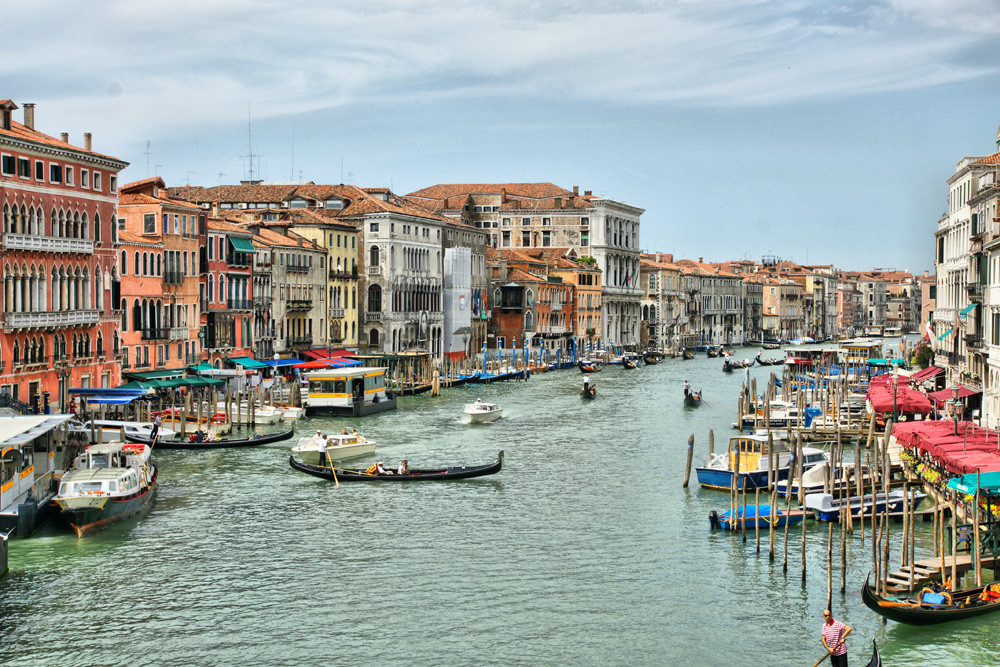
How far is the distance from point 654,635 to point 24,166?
796 inches

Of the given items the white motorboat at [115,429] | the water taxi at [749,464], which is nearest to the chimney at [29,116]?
the white motorboat at [115,429]

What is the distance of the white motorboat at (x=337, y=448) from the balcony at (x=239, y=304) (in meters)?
15.3

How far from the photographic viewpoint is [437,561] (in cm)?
1808

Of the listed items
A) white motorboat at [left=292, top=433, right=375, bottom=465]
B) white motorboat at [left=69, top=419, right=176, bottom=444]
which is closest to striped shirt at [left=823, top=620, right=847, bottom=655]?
white motorboat at [left=292, top=433, right=375, bottom=465]

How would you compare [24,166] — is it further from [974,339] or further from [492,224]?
[492,224]

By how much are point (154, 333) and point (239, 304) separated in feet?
17.7

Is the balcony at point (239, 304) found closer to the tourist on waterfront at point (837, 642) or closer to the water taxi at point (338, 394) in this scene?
the water taxi at point (338, 394)

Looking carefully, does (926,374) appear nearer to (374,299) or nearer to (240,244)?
(240,244)

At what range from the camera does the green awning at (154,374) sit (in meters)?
34.2

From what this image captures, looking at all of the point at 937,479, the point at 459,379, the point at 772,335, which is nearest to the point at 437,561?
the point at 937,479

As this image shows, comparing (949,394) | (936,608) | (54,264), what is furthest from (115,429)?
(936,608)

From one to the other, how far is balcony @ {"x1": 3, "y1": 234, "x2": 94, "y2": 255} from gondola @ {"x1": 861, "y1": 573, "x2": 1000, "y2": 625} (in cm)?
2068

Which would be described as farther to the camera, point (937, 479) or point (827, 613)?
point (937, 479)

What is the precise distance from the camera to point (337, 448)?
26797 mm
